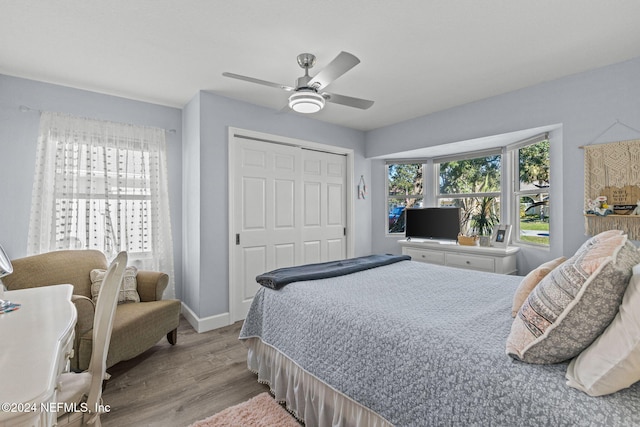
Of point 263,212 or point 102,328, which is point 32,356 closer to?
point 102,328

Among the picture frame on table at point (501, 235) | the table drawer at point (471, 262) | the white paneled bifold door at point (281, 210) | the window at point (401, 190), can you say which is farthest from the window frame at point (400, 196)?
the picture frame on table at point (501, 235)

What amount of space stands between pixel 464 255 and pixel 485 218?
777 mm

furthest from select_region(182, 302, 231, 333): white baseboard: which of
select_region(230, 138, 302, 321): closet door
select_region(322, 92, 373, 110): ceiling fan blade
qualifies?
select_region(322, 92, 373, 110): ceiling fan blade

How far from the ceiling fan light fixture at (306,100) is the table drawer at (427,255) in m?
2.73

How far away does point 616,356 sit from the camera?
853mm

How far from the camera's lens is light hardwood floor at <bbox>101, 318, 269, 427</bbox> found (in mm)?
1888

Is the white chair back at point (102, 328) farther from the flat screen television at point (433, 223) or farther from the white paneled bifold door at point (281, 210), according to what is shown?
the flat screen television at point (433, 223)

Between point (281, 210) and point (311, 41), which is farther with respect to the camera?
point (281, 210)

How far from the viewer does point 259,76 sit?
2.79 metres

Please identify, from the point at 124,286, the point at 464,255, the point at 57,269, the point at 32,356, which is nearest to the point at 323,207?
the point at 464,255

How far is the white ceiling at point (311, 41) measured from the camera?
1.88 metres

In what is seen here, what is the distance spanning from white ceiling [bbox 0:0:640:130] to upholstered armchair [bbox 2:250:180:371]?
1.74 metres

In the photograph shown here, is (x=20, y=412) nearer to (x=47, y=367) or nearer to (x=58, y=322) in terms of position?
(x=47, y=367)

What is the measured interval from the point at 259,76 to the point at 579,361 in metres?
2.93
